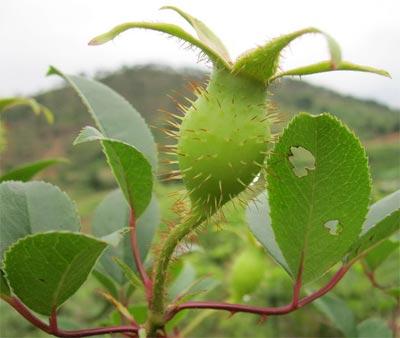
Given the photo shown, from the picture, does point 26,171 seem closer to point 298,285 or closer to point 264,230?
point 264,230

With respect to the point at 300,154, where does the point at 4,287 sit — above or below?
below

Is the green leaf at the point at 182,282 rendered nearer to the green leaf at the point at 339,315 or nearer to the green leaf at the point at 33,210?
the green leaf at the point at 339,315

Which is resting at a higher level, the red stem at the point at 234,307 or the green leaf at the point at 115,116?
the green leaf at the point at 115,116

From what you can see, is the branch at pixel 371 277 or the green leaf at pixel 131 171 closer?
the green leaf at pixel 131 171

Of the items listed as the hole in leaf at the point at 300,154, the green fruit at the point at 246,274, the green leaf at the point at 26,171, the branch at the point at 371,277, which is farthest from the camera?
the green fruit at the point at 246,274

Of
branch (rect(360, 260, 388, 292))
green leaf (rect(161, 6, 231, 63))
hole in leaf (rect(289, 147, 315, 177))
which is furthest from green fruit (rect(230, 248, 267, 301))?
green leaf (rect(161, 6, 231, 63))

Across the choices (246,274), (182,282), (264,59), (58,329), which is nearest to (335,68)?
(264,59)

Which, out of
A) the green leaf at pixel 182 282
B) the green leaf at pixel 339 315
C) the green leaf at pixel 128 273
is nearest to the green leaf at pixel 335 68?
the green leaf at pixel 128 273
